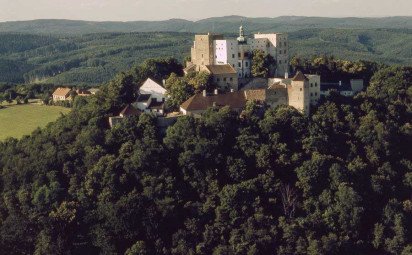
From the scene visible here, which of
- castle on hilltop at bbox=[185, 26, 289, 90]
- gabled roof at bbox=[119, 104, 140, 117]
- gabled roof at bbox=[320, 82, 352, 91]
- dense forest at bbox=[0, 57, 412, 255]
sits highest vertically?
castle on hilltop at bbox=[185, 26, 289, 90]

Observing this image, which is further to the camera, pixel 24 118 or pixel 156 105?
pixel 24 118

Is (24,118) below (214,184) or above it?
above

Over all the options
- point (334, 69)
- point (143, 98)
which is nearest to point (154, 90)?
point (143, 98)

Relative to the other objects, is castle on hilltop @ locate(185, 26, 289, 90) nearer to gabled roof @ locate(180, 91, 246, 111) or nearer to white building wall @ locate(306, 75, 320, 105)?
gabled roof @ locate(180, 91, 246, 111)

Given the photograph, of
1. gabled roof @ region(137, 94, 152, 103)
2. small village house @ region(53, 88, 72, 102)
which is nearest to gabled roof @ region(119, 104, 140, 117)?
gabled roof @ region(137, 94, 152, 103)

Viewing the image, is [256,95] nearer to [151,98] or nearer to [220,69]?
[220,69]

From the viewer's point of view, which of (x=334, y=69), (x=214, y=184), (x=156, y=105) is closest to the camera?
(x=214, y=184)

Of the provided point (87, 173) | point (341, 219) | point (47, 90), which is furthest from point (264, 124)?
point (47, 90)

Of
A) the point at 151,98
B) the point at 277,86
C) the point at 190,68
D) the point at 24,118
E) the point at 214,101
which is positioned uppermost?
the point at 190,68
